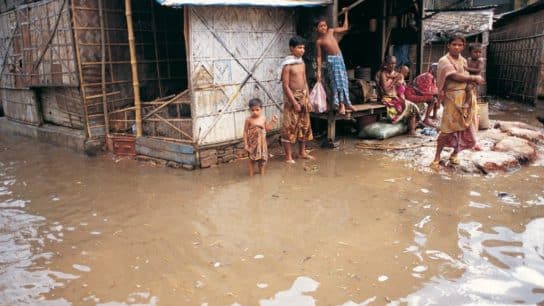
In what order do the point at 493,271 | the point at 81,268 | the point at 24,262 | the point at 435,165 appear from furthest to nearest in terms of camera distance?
the point at 435,165
the point at 24,262
the point at 81,268
the point at 493,271

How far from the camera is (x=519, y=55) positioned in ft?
42.7

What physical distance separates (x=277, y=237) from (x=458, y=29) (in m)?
11.1

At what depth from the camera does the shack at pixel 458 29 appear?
12.7 metres

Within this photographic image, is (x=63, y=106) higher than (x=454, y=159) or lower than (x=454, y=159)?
higher

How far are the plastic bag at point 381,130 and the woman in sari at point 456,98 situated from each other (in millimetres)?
1735

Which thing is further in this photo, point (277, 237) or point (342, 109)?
point (342, 109)

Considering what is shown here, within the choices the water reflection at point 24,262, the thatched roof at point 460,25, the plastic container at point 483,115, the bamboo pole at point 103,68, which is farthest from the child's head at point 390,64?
the water reflection at point 24,262

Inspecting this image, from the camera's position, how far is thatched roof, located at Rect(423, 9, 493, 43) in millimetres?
12617

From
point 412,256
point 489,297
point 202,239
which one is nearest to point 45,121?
point 202,239

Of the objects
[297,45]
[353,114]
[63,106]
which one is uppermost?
[297,45]

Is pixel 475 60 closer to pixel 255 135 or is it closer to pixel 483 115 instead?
pixel 483 115

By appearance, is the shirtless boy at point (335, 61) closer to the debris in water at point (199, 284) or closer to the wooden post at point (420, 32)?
the wooden post at point (420, 32)

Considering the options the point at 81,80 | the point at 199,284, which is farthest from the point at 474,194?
the point at 81,80

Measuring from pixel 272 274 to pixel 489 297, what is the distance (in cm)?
162
